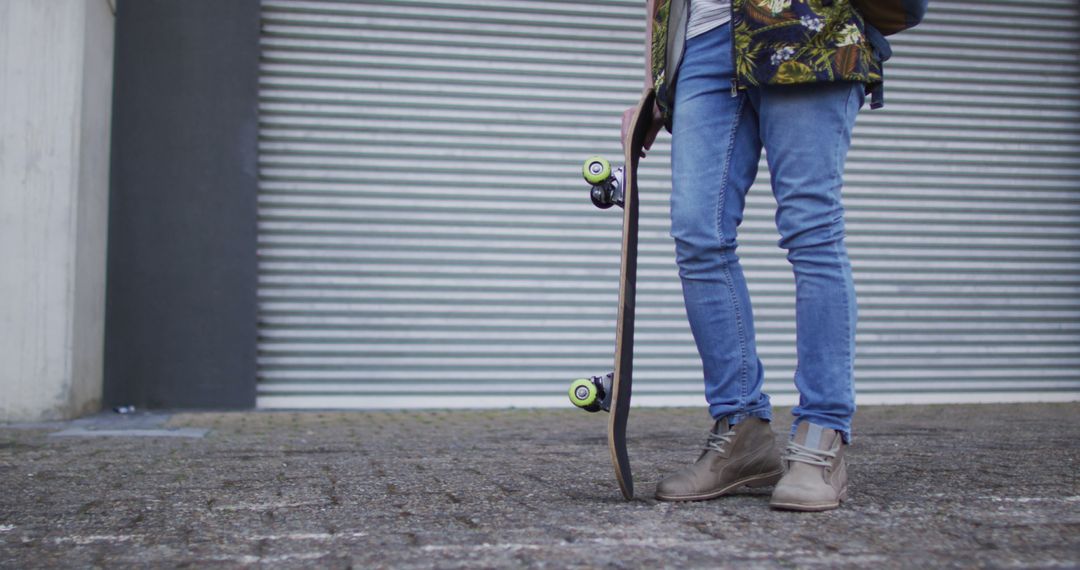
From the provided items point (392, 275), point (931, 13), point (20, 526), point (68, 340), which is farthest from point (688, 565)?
point (931, 13)

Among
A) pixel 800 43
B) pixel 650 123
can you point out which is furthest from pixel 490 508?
pixel 800 43

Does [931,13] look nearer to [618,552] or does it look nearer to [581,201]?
[581,201]

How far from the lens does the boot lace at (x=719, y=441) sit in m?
2.47

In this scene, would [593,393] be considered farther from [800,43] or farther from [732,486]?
[800,43]

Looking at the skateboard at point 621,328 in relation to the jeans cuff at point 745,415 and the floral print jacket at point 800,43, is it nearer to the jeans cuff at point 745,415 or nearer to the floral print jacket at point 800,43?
the jeans cuff at point 745,415

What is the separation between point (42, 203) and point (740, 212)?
14.3ft

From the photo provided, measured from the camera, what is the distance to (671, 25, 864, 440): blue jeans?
2.35m

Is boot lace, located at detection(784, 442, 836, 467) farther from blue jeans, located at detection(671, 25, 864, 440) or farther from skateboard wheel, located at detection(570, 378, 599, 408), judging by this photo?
skateboard wheel, located at detection(570, 378, 599, 408)

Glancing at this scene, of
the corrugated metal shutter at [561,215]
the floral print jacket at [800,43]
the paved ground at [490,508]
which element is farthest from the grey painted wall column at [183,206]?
the floral print jacket at [800,43]

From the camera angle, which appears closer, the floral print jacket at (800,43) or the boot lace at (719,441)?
the floral print jacket at (800,43)

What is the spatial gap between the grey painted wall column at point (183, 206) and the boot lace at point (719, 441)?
15.0 feet

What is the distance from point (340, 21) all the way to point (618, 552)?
5.68 m

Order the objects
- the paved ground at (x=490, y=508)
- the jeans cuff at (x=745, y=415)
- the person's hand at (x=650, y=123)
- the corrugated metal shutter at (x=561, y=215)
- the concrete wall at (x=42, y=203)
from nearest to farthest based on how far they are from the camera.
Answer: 1. the paved ground at (x=490, y=508)
2. the jeans cuff at (x=745, y=415)
3. the person's hand at (x=650, y=123)
4. the concrete wall at (x=42, y=203)
5. the corrugated metal shutter at (x=561, y=215)

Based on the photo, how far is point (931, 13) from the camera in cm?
761
